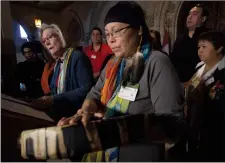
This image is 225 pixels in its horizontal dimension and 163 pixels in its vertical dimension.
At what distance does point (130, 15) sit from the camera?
1.19 metres

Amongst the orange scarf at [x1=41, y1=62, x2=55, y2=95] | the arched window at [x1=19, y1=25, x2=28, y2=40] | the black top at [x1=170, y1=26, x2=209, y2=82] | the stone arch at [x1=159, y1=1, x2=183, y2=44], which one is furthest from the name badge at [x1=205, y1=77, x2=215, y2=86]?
the arched window at [x1=19, y1=25, x2=28, y2=40]

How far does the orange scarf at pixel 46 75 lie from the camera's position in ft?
4.23

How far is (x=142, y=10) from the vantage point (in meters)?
1.22

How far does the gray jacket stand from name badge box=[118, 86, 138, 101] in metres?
0.02

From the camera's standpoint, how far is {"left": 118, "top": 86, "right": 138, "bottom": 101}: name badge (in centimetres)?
118

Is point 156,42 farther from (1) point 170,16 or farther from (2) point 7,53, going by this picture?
(2) point 7,53

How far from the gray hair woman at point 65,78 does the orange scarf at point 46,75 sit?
0.02 m

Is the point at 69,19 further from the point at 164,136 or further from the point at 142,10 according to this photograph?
the point at 164,136

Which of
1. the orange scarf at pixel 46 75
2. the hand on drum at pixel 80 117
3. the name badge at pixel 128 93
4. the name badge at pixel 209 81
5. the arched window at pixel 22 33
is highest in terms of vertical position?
the arched window at pixel 22 33

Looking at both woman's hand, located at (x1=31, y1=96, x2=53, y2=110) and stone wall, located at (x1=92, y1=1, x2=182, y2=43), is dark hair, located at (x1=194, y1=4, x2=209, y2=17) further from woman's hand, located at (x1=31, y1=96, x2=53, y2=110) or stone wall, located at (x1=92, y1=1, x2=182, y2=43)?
woman's hand, located at (x1=31, y1=96, x2=53, y2=110)

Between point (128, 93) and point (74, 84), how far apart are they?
0.28 meters

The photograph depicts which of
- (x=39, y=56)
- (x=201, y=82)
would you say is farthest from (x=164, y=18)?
(x=39, y=56)

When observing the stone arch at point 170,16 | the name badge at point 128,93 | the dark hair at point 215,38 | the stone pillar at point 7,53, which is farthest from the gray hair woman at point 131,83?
the stone pillar at point 7,53

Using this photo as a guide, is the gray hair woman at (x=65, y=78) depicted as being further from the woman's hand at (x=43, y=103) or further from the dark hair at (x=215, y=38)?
the dark hair at (x=215, y=38)
